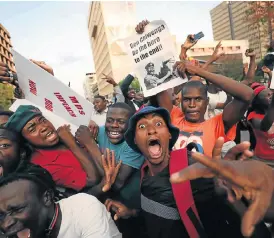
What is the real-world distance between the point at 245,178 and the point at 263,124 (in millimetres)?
2471

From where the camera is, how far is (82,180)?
230cm

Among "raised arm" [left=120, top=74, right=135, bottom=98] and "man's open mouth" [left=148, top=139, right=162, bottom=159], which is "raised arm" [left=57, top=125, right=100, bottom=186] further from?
"raised arm" [left=120, top=74, right=135, bottom=98]

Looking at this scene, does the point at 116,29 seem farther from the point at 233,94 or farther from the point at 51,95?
the point at 233,94

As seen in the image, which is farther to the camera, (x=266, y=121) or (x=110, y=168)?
(x=266, y=121)

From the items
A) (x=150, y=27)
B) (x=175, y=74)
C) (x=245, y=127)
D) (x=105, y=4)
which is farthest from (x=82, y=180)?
(x=105, y=4)

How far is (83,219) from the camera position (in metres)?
1.79

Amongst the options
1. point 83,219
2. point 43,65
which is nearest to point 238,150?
point 83,219

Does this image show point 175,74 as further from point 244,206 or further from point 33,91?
point 244,206

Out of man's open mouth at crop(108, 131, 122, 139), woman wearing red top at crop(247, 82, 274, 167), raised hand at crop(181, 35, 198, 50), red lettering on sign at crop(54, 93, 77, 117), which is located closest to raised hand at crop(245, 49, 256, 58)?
woman wearing red top at crop(247, 82, 274, 167)

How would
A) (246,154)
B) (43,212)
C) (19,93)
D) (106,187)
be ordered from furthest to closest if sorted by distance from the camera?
1. (19,93)
2. (106,187)
3. (43,212)
4. (246,154)

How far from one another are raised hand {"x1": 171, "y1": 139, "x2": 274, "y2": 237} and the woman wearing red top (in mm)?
2240

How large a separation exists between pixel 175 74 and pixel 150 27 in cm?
61

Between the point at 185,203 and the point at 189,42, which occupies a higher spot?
the point at 189,42

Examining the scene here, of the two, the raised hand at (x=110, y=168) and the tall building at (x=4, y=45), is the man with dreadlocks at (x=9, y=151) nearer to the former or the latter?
the raised hand at (x=110, y=168)
